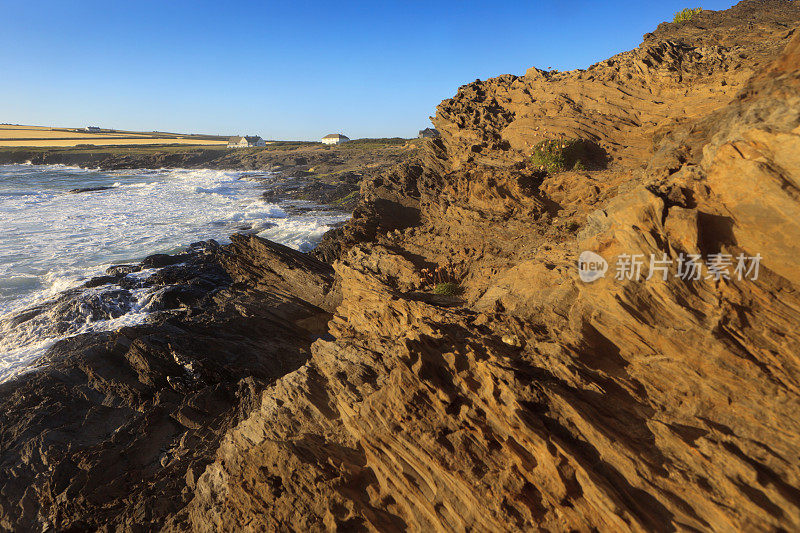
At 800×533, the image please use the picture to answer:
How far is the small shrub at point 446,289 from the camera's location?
53.9 feet

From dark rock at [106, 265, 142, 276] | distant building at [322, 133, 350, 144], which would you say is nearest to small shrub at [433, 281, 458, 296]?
dark rock at [106, 265, 142, 276]

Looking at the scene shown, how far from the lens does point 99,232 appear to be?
4428cm

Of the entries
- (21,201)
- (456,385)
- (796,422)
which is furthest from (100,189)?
(796,422)

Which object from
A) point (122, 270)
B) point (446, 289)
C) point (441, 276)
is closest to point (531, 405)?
point (446, 289)

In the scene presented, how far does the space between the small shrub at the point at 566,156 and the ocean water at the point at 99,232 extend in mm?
22989

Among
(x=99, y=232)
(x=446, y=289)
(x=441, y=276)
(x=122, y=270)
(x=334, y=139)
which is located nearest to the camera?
(x=446, y=289)

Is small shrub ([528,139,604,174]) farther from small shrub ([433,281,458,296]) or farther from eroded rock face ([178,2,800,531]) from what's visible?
eroded rock face ([178,2,800,531])

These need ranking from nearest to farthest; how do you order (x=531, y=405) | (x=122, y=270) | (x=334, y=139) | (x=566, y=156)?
1. (x=531, y=405)
2. (x=566, y=156)
3. (x=122, y=270)
4. (x=334, y=139)

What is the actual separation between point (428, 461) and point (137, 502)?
298 inches

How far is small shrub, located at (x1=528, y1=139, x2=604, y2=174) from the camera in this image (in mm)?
22156

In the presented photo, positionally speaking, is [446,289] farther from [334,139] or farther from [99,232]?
[334,139]

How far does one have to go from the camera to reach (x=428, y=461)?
735cm

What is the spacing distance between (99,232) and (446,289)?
148ft

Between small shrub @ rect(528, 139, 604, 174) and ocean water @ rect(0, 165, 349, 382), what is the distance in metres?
23.0
